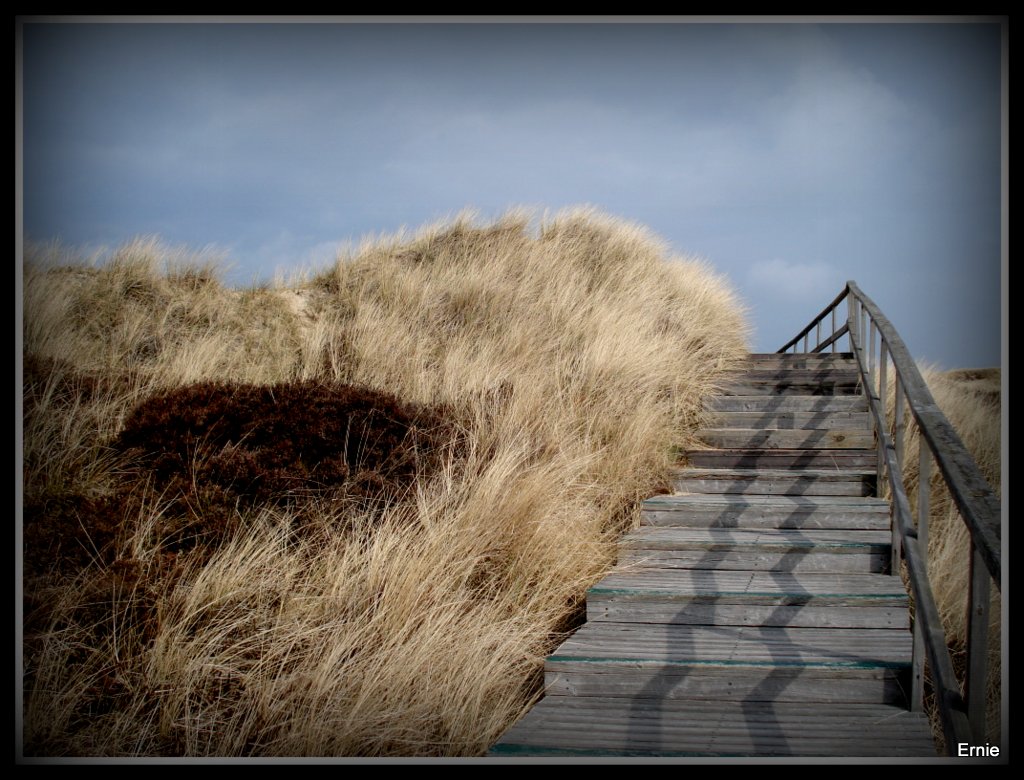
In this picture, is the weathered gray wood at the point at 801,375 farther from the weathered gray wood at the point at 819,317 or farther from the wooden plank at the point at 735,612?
the wooden plank at the point at 735,612

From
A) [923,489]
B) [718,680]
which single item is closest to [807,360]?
[923,489]

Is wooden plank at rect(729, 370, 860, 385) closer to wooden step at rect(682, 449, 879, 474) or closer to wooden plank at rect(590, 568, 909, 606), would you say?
wooden step at rect(682, 449, 879, 474)

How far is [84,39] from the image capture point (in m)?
3.22

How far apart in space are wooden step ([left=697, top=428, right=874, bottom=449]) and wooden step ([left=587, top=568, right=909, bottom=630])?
9.16ft

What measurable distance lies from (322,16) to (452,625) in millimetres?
2724

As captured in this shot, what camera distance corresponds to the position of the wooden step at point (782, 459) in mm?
6688

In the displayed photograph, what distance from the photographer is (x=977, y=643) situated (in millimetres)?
2391

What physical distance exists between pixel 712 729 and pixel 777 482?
11.3 feet

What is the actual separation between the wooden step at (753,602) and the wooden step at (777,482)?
5.91 ft

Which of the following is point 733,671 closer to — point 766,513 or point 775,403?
point 766,513

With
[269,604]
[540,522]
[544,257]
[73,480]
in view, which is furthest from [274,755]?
[544,257]

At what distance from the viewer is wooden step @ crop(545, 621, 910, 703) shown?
3600 millimetres

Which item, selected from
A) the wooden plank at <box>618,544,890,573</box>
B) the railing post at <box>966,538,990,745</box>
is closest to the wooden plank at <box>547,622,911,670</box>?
the wooden plank at <box>618,544,890,573</box>
